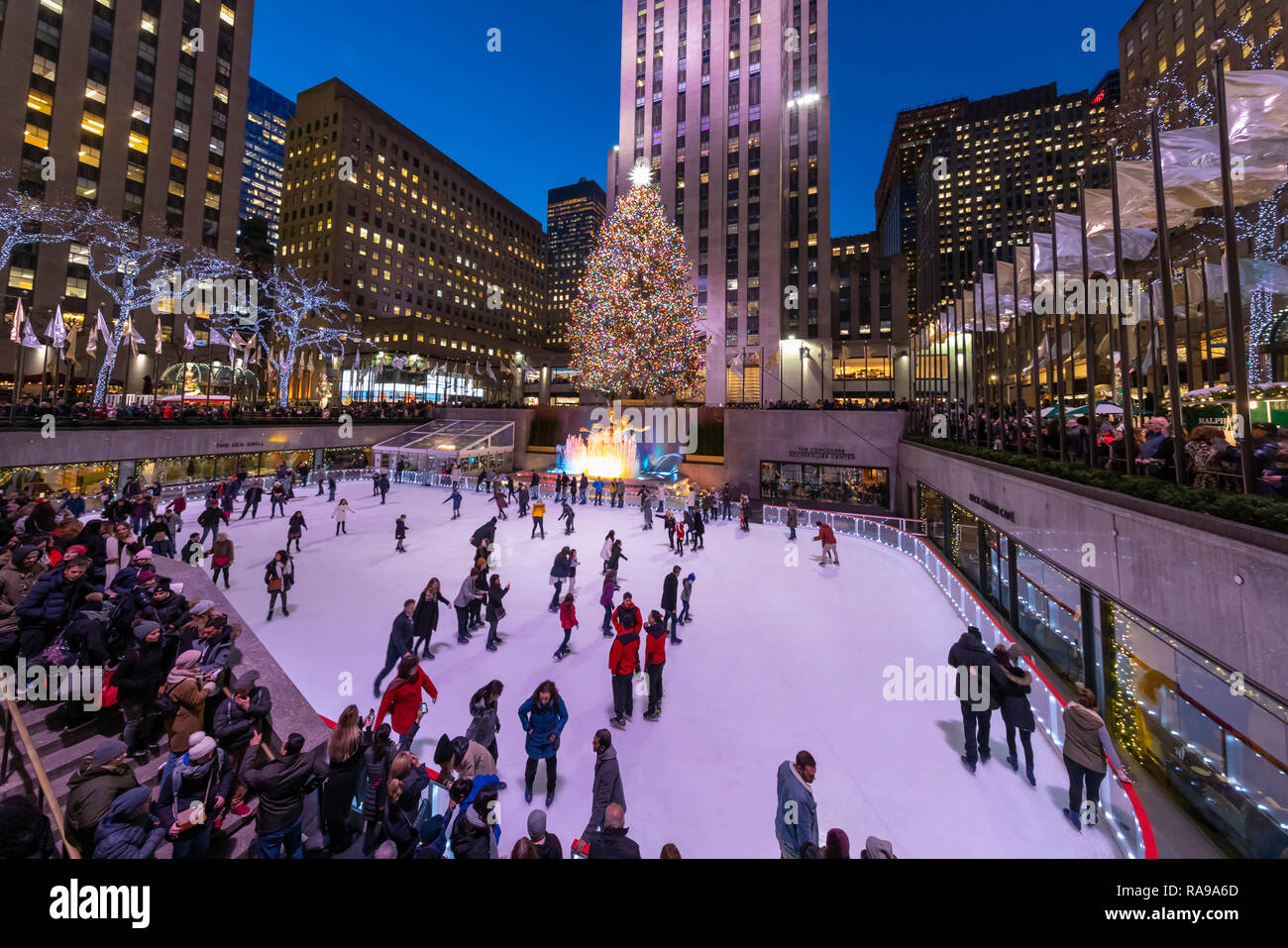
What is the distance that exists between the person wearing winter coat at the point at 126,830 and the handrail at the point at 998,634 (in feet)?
28.6

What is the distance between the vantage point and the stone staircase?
176 inches

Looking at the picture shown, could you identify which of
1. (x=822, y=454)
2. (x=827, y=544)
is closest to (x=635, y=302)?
(x=822, y=454)

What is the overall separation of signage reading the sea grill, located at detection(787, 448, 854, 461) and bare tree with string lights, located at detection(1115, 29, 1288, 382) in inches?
601

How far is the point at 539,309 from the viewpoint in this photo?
12288 cm

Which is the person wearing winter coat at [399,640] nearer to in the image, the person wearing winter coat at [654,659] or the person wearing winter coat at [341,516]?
the person wearing winter coat at [654,659]

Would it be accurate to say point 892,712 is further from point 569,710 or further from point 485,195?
point 485,195

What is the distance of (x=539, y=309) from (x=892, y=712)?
127 metres

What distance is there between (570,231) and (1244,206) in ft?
608

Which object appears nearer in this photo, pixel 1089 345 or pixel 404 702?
pixel 404 702

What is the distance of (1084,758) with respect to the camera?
5.28 meters

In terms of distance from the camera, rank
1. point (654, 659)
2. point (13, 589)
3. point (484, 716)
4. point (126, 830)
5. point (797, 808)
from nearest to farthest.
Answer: point (126, 830) → point (797, 808) → point (484, 716) → point (13, 589) → point (654, 659)

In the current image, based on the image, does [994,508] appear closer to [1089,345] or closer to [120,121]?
[1089,345]

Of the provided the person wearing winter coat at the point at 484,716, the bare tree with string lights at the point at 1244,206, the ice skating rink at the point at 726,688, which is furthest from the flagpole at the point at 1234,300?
the person wearing winter coat at the point at 484,716
